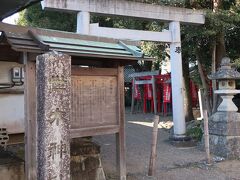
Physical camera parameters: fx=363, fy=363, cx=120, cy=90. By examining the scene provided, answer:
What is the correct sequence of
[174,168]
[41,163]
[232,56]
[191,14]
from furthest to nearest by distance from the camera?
[232,56] < [191,14] < [174,168] < [41,163]

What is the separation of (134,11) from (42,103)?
20.6ft

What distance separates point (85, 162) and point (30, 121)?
134 centimetres

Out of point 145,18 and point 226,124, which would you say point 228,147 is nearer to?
point 226,124

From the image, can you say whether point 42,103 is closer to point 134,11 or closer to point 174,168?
point 174,168

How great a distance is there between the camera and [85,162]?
6.42m

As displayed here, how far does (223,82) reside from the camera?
997 cm

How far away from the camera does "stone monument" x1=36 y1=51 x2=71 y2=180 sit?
13.2ft

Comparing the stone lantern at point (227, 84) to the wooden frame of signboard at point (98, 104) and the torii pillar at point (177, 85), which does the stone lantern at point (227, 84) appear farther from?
the wooden frame of signboard at point (98, 104)

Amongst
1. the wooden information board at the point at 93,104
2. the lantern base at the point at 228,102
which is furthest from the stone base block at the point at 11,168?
the lantern base at the point at 228,102

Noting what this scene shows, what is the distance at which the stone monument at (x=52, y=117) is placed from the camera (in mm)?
4031

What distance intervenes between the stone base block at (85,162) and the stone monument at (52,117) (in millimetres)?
2144

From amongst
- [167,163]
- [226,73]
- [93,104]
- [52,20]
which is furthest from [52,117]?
[52,20]

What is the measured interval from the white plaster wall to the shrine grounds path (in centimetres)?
219

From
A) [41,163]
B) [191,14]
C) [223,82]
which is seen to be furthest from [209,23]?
[41,163]
